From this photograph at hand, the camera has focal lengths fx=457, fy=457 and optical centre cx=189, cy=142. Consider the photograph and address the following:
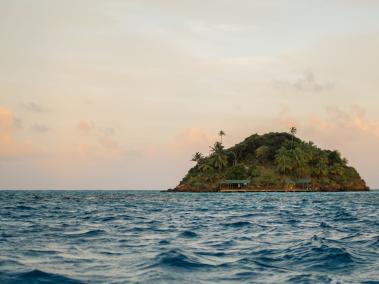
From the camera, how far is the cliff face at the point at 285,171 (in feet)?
551

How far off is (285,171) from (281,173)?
5.48 ft

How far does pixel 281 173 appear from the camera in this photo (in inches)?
6801

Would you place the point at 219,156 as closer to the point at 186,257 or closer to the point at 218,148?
the point at 218,148

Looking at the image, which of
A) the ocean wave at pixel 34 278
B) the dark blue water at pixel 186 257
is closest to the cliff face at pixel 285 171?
the dark blue water at pixel 186 257

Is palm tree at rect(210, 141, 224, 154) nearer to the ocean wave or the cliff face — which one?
the cliff face

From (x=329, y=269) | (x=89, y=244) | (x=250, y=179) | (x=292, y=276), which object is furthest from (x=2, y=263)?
(x=250, y=179)

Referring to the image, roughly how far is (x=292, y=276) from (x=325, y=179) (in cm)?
16967

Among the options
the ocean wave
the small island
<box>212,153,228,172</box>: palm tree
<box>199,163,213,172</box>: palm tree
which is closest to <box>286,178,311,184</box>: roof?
the small island

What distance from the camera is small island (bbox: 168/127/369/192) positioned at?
549 ft

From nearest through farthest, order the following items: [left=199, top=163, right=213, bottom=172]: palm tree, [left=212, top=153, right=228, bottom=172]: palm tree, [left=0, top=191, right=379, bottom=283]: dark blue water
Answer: [left=0, top=191, right=379, bottom=283]: dark blue water → [left=212, top=153, right=228, bottom=172]: palm tree → [left=199, top=163, right=213, bottom=172]: palm tree

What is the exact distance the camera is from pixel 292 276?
37.1 feet

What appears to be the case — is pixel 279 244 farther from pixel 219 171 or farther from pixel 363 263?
pixel 219 171

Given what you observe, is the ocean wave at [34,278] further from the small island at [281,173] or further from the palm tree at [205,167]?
the palm tree at [205,167]

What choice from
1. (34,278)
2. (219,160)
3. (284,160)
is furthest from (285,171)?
(34,278)
